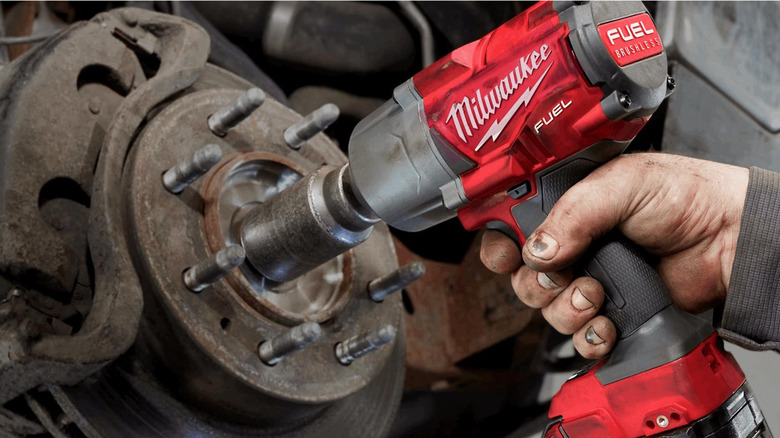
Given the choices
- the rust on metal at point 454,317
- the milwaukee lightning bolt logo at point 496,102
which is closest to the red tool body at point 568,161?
the milwaukee lightning bolt logo at point 496,102

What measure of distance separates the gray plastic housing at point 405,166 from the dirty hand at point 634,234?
10cm

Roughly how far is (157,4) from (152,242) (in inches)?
20.8

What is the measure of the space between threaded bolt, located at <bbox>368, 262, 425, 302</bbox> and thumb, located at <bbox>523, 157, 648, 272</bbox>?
24cm

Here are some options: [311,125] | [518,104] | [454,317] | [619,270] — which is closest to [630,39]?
[518,104]

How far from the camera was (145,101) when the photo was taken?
908mm

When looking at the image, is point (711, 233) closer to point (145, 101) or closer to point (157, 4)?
point (145, 101)

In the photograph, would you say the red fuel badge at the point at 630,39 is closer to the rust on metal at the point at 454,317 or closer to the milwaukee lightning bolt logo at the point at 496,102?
the milwaukee lightning bolt logo at the point at 496,102

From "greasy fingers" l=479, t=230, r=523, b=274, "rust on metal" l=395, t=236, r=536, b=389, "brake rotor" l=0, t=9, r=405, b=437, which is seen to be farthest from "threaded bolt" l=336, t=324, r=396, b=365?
"rust on metal" l=395, t=236, r=536, b=389

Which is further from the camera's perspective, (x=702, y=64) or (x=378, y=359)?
(x=702, y=64)

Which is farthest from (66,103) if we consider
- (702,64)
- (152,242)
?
(702,64)

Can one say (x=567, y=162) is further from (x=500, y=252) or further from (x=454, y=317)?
(x=454, y=317)

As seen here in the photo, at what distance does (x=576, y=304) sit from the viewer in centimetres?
79

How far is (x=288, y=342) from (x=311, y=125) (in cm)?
29

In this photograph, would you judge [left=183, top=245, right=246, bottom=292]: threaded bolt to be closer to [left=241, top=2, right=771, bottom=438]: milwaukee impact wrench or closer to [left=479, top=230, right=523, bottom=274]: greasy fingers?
[left=241, top=2, right=771, bottom=438]: milwaukee impact wrench
